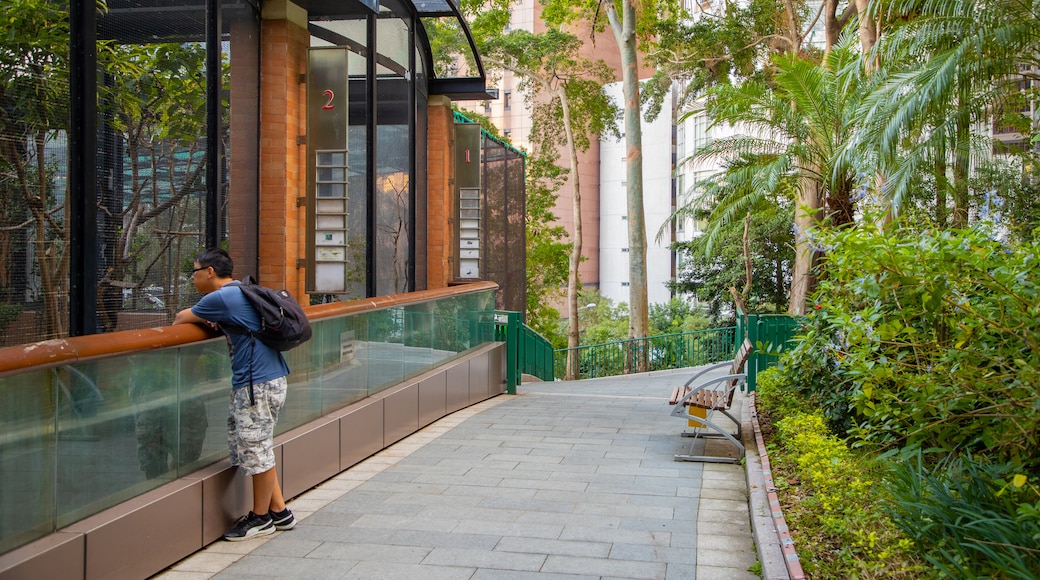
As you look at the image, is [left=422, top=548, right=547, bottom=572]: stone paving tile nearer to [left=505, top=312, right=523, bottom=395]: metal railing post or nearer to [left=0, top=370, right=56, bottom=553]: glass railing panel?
[left=0, top=370, right=56, bottom=553]: glass railing panel

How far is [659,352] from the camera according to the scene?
25.3m

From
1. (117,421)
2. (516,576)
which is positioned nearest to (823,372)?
(516,576)

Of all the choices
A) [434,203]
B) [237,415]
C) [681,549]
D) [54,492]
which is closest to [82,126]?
[237,415]

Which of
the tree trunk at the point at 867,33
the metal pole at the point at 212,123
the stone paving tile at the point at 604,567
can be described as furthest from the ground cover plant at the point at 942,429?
the tree trunk at the point at 867,33

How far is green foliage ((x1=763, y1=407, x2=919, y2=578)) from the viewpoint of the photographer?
450 cm

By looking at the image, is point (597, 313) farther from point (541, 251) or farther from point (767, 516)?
point (767, 516)

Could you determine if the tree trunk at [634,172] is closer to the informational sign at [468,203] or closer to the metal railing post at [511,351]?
the informational sign at [468,203]

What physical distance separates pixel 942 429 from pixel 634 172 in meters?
22.2

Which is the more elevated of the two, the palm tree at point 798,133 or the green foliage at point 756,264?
the palm tree at point 798,133

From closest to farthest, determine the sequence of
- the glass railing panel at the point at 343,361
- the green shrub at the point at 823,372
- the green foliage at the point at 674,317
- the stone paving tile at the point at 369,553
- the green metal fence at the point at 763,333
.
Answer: the stone paving tile at the point at 369,553
the glass railing panel at the point at 343,361
the green shrub at the point at 823,372
the green metal fence at the point at 763,333
the green foliage at the point at 674,317

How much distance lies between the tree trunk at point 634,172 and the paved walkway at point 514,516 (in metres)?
17.7

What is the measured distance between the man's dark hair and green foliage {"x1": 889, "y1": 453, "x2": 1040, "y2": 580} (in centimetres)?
401

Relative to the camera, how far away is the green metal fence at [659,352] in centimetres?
2366

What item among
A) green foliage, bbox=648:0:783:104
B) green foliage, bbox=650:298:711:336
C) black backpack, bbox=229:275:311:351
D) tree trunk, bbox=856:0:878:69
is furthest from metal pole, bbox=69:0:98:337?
green foliage, bbox=650:298:711:336
